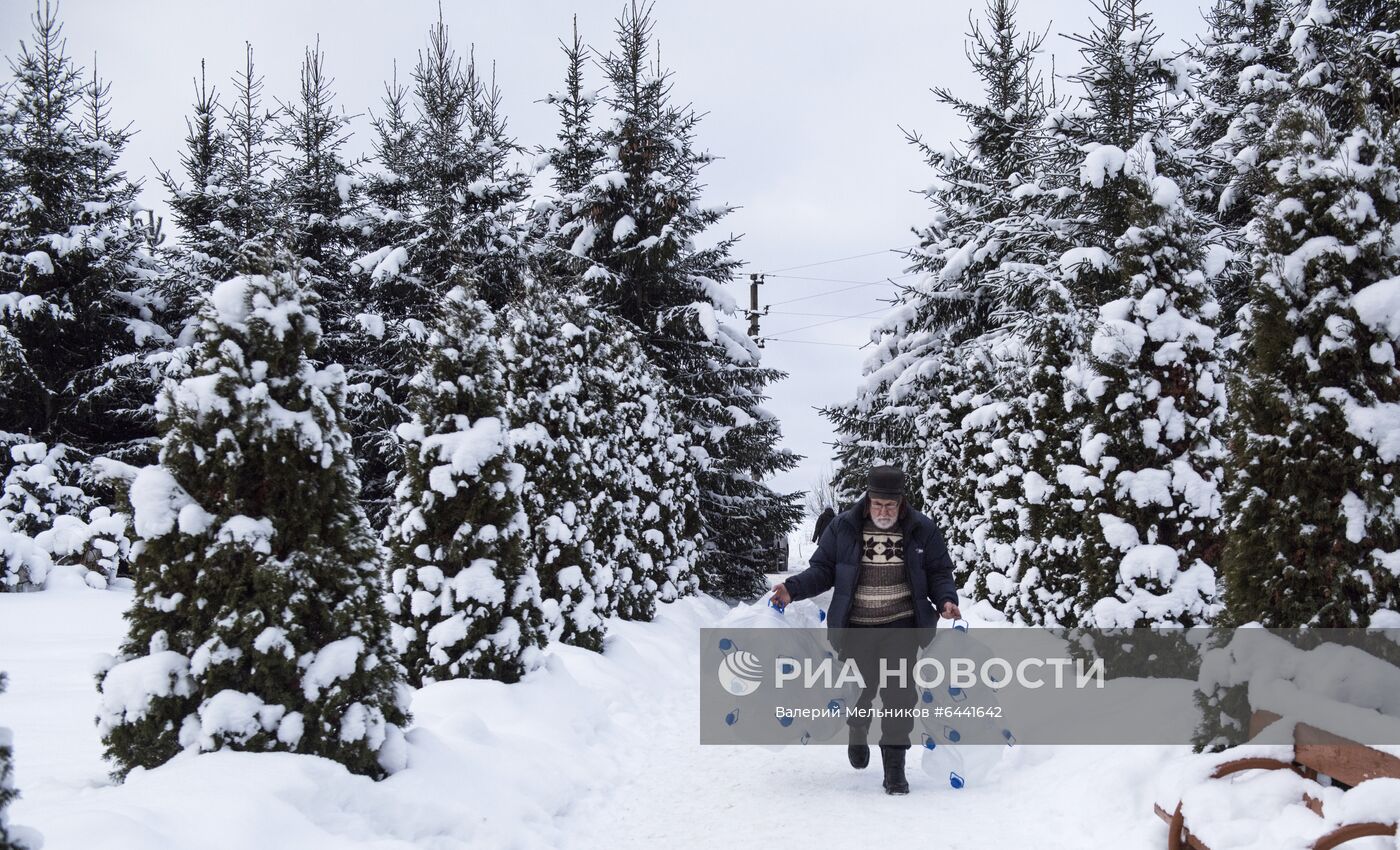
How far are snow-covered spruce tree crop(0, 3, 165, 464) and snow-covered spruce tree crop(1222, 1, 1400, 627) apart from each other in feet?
59.2

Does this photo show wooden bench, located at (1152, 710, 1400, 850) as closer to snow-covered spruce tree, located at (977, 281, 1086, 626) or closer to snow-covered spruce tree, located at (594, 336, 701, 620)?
snow-covered spruce tree, located at (977, 281, 1086, 626)

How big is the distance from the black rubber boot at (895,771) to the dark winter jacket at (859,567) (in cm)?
79

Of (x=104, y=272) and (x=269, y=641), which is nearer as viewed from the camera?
(x=269, y=641)

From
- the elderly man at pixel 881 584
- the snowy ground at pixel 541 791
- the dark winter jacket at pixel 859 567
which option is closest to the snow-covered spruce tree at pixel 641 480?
the snowy ground at pixel 541 791

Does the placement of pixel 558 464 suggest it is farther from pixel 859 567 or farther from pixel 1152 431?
pixel 1152 431

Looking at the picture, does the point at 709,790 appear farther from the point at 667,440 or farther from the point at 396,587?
the point at 667,440

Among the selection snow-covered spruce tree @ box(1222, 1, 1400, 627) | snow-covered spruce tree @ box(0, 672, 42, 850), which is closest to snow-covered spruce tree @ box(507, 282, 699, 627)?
snow-covered spruce tree @ box(1222, 1, 1400, 627)

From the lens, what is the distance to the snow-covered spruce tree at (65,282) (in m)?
17.2

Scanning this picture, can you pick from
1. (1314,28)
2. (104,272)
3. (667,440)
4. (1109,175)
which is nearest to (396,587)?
(667,440)

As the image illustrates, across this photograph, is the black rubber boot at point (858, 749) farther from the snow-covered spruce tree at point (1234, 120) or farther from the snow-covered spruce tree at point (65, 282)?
the snow-covered spruce tree at point (65, 282)

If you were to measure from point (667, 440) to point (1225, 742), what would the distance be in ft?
38.0

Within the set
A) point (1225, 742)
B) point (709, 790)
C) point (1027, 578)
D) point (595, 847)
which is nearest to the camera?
point (1225, 742)

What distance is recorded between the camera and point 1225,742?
431cm

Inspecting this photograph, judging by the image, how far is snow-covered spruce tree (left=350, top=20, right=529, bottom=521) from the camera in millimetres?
18953
